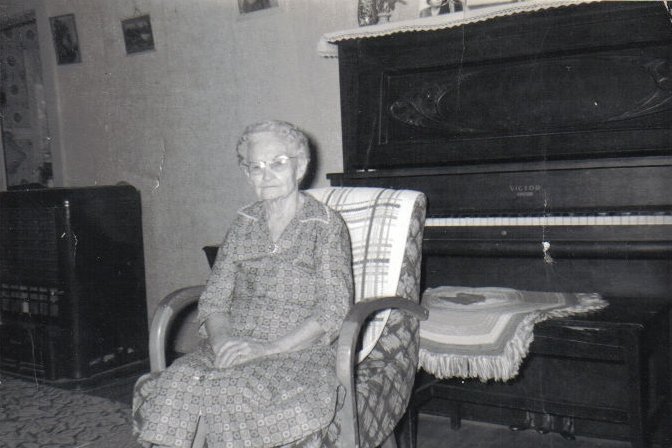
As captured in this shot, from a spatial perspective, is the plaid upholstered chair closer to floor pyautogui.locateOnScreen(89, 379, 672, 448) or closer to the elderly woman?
the elderly woman

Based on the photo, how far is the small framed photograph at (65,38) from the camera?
14.5 ft

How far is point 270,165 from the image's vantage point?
191cm

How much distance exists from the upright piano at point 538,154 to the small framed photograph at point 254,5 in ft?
2.89

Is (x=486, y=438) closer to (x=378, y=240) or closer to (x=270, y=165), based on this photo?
(x=378, y=240)

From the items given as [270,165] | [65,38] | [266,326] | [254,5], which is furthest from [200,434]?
[65,38]

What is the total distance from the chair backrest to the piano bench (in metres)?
0.45

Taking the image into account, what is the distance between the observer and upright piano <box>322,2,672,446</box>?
216 centimetres

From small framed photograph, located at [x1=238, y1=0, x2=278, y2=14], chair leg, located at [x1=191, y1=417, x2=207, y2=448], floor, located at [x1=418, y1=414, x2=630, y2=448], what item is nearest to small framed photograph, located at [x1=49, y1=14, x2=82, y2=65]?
small framed photograph, located at [x1=238, y1=0, x2=278, y2=14]

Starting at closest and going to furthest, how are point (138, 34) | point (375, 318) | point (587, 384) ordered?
point (375, 318)
point (587, 384)
point (138, 34)

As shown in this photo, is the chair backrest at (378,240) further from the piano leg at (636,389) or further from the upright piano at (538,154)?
the piano leg at (636,389)

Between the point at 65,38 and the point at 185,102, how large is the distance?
4.04 feet

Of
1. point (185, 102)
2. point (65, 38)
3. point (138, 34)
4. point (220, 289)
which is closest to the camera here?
point (220, 289)

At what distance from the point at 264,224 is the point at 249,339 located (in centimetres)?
39

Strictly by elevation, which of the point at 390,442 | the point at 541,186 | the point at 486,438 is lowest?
the point at 486,438
